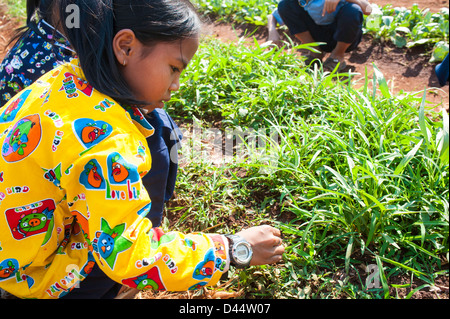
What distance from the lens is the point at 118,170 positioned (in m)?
1.00

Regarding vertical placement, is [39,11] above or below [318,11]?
above

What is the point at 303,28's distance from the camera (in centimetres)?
357

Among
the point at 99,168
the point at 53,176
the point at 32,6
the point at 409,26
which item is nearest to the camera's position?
the point at 99,168

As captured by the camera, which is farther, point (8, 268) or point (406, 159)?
point (406, 159)

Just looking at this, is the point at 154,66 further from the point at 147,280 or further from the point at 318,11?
the point at 318,11

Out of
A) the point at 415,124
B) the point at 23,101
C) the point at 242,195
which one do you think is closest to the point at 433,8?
the point at 415,124

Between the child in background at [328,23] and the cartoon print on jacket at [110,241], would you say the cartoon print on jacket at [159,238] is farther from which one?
the child in background at [328,23]

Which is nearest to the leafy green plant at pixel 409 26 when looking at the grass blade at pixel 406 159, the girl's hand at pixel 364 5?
the girl's hand at pixel 364 5

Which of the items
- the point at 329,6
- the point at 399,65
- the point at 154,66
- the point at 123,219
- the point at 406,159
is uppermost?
the point at 154,66

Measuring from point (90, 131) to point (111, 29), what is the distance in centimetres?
31

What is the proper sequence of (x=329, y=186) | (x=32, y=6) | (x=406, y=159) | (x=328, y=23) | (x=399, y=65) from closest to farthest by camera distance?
(x=406, y=159) < (x=329, y=186) < (x=32, y=6) < (x=399, y=65) < (x=328, y=23)

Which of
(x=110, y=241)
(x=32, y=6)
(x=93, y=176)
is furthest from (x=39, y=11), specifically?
(x=110, y=241)

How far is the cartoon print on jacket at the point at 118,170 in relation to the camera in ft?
3.26
